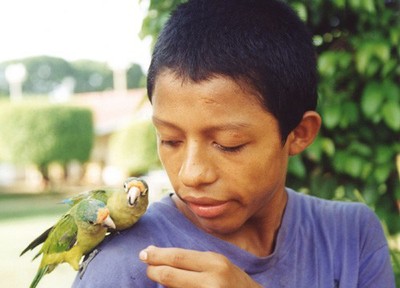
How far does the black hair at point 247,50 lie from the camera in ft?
5.07

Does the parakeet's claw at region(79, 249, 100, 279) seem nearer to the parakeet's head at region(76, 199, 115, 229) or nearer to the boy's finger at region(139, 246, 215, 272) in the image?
the parakeet's head at region(76, 199, 115, 229)

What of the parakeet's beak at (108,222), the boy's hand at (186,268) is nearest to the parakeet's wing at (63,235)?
the parakeet's beak at (108,222)

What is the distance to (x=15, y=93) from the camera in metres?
44.9

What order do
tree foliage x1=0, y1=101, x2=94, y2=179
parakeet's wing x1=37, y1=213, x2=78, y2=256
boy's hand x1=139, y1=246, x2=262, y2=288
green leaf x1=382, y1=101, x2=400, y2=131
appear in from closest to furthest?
boy's hand x1=139, y1=246, x2=262, y2=288
parakeet's wing x1=37, y1=213, x2=78, y2=256
green leaf x1=382, y1=101, x2=400, y2=131
tree foliage x1=0, y1=101, x2=94, y2=179

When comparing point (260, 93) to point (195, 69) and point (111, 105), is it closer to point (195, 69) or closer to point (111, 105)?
point (195, 69)

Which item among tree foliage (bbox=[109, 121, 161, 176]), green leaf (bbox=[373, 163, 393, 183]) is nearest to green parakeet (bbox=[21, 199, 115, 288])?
green leaf (bbox=[373, 163, 393, 183])

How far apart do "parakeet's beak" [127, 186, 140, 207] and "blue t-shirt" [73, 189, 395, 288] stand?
0.12 m

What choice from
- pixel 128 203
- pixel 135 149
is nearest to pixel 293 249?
pixel 128 203

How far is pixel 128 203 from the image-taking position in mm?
1536

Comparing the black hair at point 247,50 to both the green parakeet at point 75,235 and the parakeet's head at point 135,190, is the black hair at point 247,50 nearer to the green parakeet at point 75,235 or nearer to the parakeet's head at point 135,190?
the parakeet's head at point 135,190

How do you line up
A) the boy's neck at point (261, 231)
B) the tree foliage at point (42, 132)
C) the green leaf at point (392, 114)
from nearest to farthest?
1. the boy's neck at point (261, 231)
2. the green leaf at point (392, 114)
3. the tree foliage at point (42, 132)

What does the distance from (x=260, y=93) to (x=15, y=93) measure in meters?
45.9

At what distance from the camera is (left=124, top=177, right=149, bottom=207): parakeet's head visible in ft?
4.99

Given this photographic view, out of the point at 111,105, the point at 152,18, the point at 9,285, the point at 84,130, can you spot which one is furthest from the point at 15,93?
the point at 152,18
